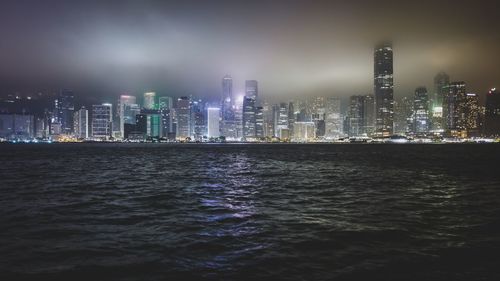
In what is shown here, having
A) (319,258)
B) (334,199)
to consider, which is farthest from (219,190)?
(319,258)

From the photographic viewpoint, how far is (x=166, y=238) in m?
17.9

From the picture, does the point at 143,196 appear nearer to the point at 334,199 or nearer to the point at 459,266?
the point at 334,199

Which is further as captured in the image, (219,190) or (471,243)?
(219,190)

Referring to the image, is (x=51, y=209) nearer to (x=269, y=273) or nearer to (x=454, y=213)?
(x=269, y=273)

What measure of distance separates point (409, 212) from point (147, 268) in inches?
662

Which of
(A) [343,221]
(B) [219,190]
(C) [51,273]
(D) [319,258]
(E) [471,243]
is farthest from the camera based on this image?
(B) [219,190]

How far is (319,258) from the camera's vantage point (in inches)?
581

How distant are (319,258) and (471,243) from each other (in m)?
6.98

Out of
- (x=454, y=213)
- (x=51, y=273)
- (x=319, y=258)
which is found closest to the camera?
(x=51, y=273)

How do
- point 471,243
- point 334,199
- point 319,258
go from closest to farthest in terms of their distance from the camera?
1. point 319,258
2. point 471,243
3. point 334,199

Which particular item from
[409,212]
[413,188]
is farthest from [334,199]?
[413,188]

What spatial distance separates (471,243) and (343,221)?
6212mm

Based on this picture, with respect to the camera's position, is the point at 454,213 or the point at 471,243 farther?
the point at 454,213

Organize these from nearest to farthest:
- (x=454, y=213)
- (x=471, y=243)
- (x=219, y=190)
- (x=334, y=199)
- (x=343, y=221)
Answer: (x=471, y=243)
(x=343, y=221)
(x=454, y=213)
(x=334, y=199)
(x=219, y=190)
